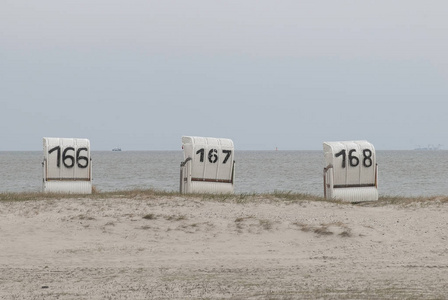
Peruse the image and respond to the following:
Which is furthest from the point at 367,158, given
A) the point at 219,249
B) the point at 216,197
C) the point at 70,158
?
the point at 70,158

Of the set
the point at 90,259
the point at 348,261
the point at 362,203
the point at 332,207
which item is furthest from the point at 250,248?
the point at 362,203

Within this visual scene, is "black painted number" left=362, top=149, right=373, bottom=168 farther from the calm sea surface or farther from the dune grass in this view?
the calm sea surface

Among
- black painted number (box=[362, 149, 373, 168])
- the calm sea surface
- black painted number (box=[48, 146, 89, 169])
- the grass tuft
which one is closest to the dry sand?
the grass tuft

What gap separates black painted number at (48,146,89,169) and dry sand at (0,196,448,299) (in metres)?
2.55

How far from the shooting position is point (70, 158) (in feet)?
65.9

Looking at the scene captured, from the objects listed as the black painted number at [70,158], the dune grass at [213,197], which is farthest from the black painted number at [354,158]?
the black painted number at [70,158]

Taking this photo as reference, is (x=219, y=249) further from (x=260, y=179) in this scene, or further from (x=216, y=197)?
(x=260, y=179)

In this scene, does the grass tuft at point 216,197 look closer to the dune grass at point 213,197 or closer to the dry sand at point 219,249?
the dune grass at point 213,197

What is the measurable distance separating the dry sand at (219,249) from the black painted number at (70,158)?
100 inches

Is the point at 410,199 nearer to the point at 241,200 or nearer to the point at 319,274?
the point at 241,200

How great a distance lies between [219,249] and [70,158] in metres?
7.52

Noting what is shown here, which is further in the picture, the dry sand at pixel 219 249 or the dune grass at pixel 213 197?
the dune grass at pixel 213 197

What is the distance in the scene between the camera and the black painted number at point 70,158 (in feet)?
65.5

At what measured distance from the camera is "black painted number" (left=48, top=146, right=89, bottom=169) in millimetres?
19969
